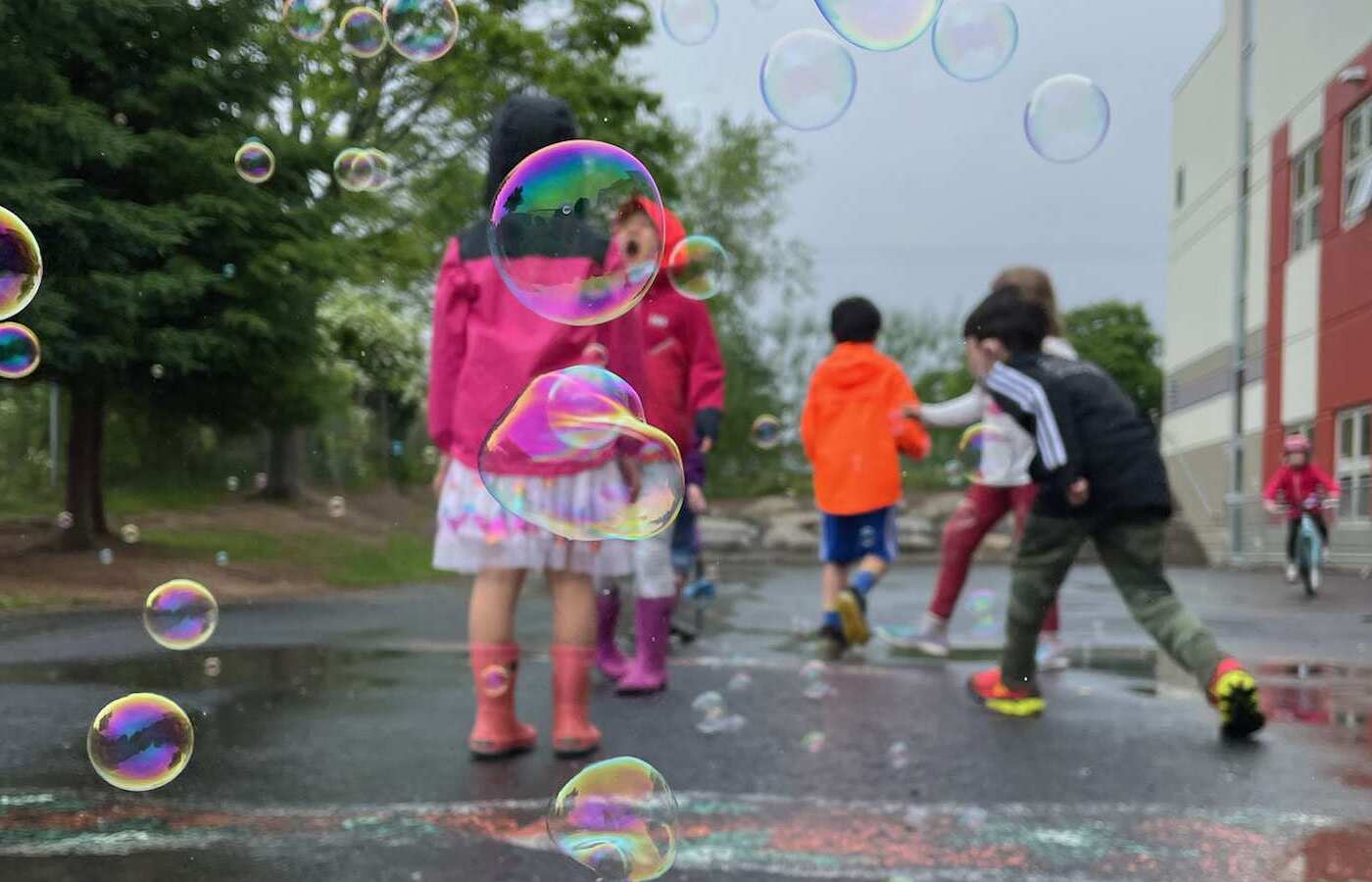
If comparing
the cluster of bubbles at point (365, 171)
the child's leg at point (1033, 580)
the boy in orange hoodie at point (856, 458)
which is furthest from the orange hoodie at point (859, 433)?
the cluster of bubbles at point (365, 171)

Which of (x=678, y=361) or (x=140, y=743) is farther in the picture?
(x=678, y=361)

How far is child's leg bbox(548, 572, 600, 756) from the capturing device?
12.1 feet

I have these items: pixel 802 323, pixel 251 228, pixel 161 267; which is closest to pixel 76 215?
pixel 161 267

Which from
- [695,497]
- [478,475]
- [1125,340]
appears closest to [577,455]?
[478,475]

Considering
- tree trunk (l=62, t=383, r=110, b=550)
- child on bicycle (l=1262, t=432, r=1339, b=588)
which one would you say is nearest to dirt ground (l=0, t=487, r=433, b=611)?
tree trunk (l=62, t=383, r=110, b=550)

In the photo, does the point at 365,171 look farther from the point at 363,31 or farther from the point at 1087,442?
the point at 1087,442

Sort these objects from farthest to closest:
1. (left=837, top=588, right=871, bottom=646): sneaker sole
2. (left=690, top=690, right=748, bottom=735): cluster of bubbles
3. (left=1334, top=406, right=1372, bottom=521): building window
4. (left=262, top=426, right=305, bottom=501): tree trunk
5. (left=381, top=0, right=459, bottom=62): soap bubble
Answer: (left=1334, top=406, right=1372, bottom=521): building window < (left=262, top=426, right=305, bottom=501): tree trunk < (left=837, top=588, right=871, bottom=646): sneaker sole < (left=381, top=0, right=459, bottom=62): soap bubble < (left=690, top=690, right=748, bottom=735): cluster of bubbles

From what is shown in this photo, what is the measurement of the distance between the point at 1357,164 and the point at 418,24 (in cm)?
1611

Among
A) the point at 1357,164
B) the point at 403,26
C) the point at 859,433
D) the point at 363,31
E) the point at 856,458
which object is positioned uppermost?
the point at 1357,164

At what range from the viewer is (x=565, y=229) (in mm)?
3412

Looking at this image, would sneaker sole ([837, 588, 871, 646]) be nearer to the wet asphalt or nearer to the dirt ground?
the wet asphalt

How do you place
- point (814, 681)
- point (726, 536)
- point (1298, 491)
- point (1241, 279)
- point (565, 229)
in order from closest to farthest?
point (565, 229) → point (814, 681) → point (1298, 491) → point (726, 536) → point (1241, 279)

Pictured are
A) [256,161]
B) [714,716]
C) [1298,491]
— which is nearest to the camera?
[714,716]

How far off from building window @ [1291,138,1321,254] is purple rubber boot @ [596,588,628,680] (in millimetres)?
16758
